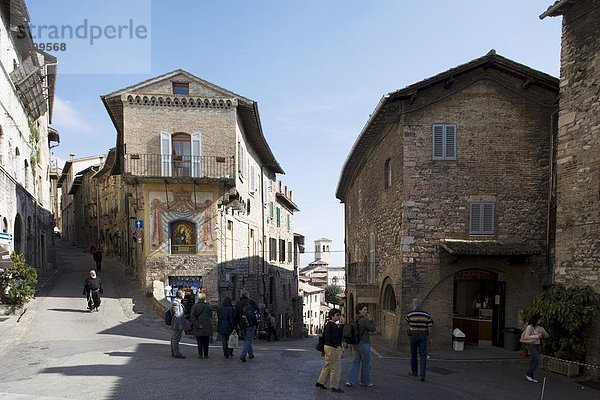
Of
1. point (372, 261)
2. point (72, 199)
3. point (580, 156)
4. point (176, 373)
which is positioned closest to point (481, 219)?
point (580, 156)

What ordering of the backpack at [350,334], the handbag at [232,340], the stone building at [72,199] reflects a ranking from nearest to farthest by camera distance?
the backpack at [350,334] → the handbag at [232,340] → the stone building at [72,199]

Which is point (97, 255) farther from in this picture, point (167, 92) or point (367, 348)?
point (367, 348)

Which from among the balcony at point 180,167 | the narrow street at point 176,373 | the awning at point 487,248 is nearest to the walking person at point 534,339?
the narrow street at point 176,373

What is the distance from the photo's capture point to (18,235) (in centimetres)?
2052

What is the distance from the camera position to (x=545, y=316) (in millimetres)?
10938

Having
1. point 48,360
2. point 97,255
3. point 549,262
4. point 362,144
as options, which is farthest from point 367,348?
point 97,255

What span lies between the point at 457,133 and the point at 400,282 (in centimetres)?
502

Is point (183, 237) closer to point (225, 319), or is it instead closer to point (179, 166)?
point (179, 166)

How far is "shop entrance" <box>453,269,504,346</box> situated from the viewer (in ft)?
45.8

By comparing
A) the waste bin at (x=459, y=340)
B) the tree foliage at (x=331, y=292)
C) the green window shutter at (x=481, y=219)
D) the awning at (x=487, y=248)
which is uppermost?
the green window shutter at (x=481, y=219)

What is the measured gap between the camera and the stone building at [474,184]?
13.6 metres

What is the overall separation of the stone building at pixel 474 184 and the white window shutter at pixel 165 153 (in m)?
10.4

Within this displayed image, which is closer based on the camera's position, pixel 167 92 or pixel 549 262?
pixel 549 262

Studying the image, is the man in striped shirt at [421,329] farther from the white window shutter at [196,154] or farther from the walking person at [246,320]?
the white window shutter at [196,154]
